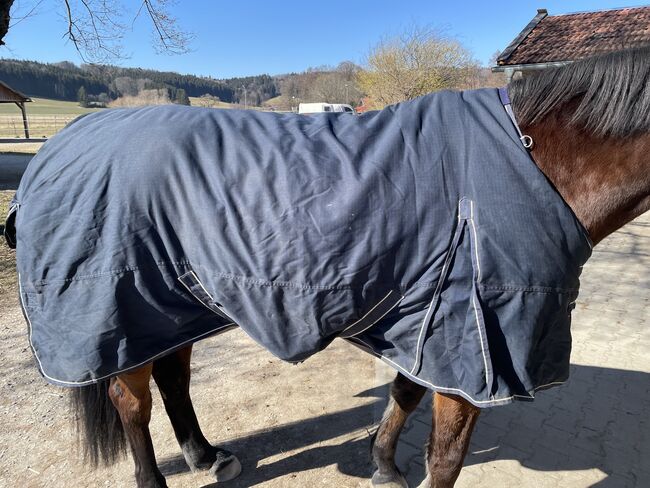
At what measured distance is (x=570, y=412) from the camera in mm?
2539

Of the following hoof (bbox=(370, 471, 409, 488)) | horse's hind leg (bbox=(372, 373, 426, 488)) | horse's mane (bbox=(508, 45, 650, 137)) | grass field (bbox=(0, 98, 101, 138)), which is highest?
horse's mane (bbox=(508, 45, 650, 137))

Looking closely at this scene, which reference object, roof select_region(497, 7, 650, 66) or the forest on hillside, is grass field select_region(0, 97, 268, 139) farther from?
roof select_region(497, 7, 650, 66)

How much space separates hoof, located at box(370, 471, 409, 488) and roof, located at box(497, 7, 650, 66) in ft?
43.4

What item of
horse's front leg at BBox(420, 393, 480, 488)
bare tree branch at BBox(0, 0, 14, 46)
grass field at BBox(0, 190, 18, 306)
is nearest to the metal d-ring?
horse's front leg at BBox(420, 393, 480, 488)

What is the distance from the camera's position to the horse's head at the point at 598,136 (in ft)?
4.46

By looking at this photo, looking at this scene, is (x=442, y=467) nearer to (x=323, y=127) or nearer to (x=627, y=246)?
(x=323, y=127)

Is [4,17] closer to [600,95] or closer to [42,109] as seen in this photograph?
[600,95]

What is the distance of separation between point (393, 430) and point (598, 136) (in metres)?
1.52

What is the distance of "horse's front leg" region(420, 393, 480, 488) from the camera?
1486 mm

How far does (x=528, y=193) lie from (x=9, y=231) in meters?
1.80

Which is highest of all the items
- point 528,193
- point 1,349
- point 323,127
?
point 323,127

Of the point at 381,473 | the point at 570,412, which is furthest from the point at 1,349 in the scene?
the point at 570,412

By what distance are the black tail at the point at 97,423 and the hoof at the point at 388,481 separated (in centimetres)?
118

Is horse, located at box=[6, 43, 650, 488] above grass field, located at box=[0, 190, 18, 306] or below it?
above
